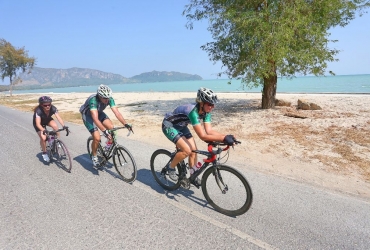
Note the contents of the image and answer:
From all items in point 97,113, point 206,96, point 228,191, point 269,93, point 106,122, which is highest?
point 269,93

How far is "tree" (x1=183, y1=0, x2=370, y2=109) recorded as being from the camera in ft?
35.0

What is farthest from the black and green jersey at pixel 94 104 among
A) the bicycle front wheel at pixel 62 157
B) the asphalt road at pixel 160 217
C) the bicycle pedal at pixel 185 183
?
the bicycle pedal at pixel 185 183

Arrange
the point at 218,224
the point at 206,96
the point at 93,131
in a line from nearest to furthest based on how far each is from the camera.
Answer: the point at 218,224, the point at 206,96, the point at 93,131

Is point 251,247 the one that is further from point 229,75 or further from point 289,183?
point 229,75

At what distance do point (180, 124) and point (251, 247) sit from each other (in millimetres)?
2339

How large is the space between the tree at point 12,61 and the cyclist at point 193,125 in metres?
59.2

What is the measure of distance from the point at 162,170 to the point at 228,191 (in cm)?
143

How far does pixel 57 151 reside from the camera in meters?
5.93

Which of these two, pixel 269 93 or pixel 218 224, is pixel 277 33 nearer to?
pixel 269 93

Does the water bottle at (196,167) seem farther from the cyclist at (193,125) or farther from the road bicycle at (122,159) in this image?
the road bicycle at (122,159)

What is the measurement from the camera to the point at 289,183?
4688 millimetres

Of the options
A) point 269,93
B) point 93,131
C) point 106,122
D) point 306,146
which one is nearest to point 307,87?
point 269,93

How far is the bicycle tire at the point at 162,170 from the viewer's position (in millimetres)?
4476

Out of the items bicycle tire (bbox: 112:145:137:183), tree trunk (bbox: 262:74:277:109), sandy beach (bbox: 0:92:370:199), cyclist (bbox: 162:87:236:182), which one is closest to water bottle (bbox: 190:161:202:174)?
cyclist (bbox: 162:87:236:182)
